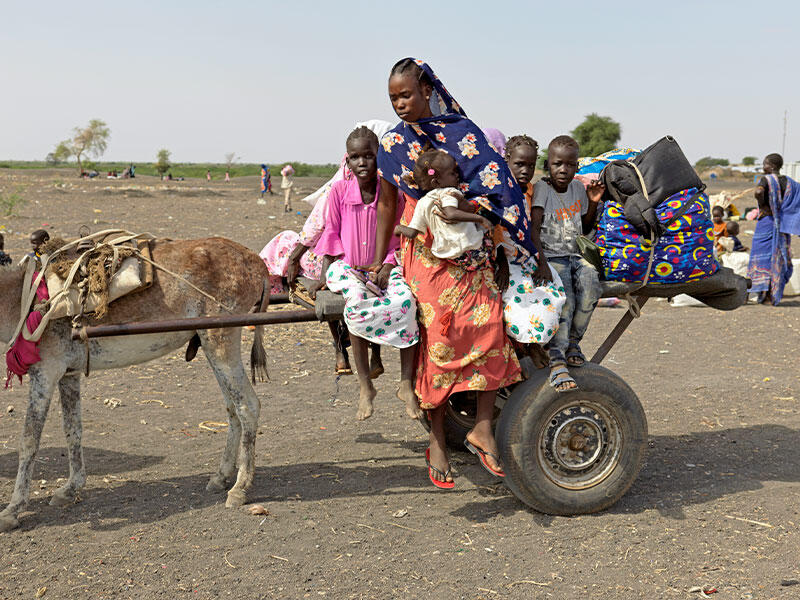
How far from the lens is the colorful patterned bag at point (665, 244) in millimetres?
4793

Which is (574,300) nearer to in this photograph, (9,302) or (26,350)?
(26,350)

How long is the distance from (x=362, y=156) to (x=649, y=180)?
5.75 feet

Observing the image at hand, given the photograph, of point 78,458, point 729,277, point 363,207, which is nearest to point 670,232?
point 729,277

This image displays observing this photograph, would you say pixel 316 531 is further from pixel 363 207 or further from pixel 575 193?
pixel 575 193

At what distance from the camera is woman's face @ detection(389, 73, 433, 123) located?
431cm

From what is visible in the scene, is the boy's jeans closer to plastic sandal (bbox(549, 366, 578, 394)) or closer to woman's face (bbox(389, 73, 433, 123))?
plastic sandal (bbox(549, 366, 578, 394))

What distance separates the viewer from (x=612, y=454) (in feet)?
15.8

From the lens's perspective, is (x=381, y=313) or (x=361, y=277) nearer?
(x=381, y=313)

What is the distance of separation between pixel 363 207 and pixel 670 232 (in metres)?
1.89

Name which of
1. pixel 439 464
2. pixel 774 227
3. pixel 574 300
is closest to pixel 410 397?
pixel 439 464

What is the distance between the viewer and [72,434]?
5266mm

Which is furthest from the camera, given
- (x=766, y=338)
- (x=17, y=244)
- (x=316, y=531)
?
(x=17, y=244)

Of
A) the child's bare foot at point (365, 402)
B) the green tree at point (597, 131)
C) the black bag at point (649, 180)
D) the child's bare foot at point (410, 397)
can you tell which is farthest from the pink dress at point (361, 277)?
the green tree at point (597, 131)

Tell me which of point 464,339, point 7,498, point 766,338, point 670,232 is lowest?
point 7,498
